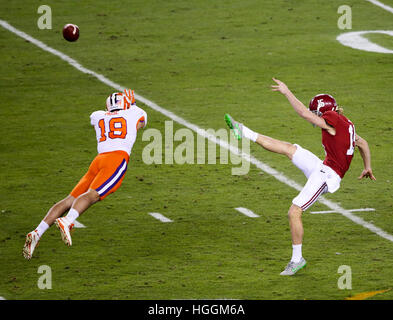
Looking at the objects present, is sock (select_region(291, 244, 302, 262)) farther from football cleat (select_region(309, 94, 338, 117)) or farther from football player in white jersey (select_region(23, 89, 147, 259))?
football player in white jersey (select_region(23, 89, 147, 259))

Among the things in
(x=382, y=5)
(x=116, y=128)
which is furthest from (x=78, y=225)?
(x=382, y=5)

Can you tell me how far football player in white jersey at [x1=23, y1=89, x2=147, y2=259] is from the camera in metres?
9.89

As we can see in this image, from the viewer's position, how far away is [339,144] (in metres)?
9.86

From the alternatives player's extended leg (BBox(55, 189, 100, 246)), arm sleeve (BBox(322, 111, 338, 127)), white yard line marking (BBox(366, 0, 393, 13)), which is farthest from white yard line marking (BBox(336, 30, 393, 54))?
player's extended leg (BBox(55, 189, 100, 246))

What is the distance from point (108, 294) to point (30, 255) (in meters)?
1.27

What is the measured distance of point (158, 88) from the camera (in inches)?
661

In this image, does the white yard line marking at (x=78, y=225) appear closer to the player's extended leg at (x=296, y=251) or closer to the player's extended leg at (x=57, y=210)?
the player's extended leg at (x=57, y=210)

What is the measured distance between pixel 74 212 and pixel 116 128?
4.24ft

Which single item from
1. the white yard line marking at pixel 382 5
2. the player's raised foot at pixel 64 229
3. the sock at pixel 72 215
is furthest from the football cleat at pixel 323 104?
the white yard line marking at pixel 382 5

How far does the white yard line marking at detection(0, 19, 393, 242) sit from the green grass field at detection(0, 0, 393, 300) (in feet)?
0.37

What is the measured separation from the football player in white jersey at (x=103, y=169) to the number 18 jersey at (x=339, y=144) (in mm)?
2358

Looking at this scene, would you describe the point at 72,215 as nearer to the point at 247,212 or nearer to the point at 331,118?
the point at 247,212

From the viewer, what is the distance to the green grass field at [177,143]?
31.4 ft
